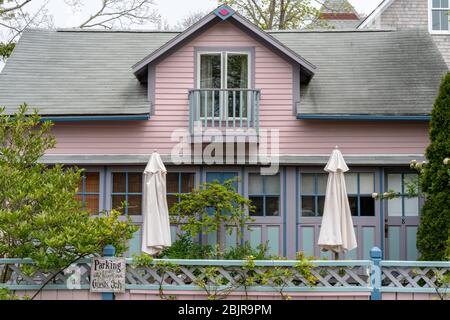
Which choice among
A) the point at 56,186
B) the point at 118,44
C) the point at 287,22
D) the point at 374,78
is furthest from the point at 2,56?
the point at 56,186

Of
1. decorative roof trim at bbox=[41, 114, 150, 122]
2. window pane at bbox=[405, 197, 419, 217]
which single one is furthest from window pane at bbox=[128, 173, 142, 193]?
window pane at bbox=[405, 197, 419, 217]

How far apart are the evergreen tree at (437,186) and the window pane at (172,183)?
5038 mm

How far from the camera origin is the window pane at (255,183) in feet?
47.4

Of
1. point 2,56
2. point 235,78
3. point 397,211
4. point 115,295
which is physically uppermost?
point 2,56

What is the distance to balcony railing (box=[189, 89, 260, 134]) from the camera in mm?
13953

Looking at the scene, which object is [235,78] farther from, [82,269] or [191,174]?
[82,269]

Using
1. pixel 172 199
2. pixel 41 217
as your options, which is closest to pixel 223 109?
pixel 172 199

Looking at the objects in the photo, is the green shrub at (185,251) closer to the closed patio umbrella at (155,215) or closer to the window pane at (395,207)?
the closed patio umbrella at (155,215)

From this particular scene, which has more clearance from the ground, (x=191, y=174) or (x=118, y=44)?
(x=118, y=44)

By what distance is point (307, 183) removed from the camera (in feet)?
47.5

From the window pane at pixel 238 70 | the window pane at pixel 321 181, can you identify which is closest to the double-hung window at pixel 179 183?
the window pane at pixel 238 70

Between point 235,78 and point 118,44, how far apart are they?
399 cm

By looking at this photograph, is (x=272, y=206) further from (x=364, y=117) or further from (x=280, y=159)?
(x=364, y=117)

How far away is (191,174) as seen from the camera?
47.5 ft
